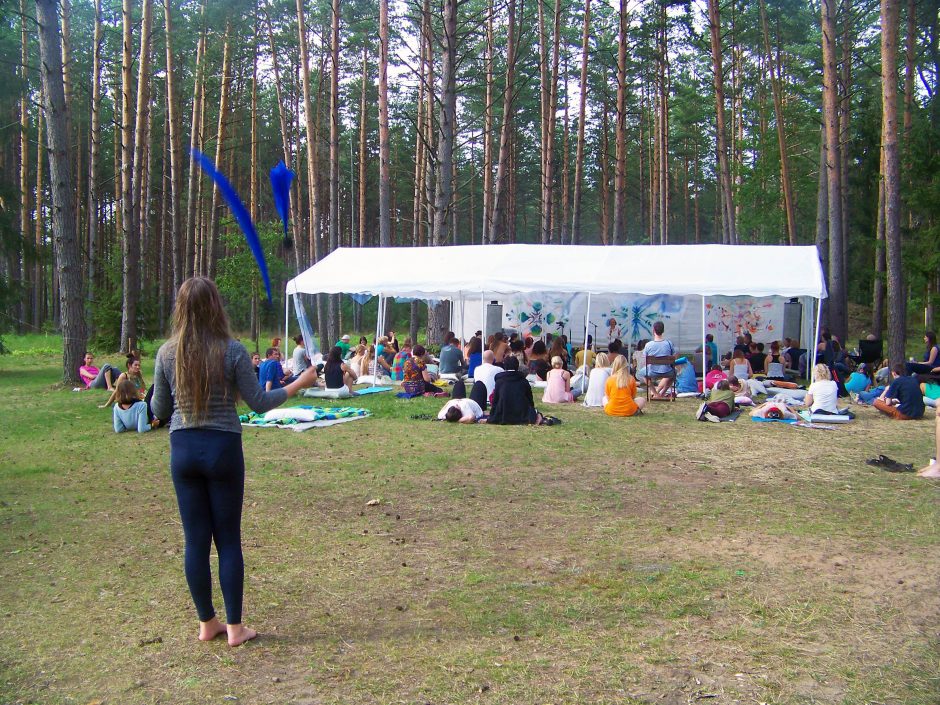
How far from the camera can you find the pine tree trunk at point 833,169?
56.9ft

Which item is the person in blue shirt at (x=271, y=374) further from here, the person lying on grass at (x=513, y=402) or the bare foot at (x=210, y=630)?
the bare foot at (x=210, y=630)

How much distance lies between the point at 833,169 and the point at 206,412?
18.2 m

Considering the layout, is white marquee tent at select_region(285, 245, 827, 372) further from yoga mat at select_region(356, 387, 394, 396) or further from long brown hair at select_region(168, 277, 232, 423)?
long brown hair at select_region(168, 277, 232, 423)

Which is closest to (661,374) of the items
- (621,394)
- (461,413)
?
(621,394)

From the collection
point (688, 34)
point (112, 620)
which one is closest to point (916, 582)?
point (112, 620)

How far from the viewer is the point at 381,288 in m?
16.4

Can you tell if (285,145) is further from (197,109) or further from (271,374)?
(271,374)

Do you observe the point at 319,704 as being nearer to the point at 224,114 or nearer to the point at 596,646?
the point at 596,646

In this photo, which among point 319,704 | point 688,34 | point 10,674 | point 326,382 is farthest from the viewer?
point 688,34

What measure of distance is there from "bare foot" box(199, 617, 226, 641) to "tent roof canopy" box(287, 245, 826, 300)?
11.7 m

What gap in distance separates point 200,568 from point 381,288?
12808mm

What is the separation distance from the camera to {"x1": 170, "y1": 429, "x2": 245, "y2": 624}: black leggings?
12.0 feet

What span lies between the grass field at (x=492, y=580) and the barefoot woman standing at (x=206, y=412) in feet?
1.85

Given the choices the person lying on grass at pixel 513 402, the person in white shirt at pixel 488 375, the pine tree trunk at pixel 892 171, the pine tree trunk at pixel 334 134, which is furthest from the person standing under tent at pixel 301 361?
the pine tree trunk at pixel 892 171
